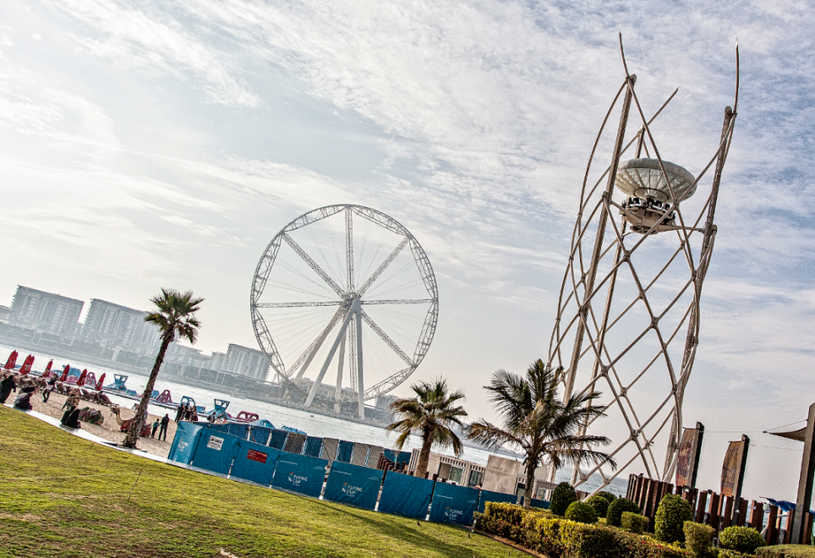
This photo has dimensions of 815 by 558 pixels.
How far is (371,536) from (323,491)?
17.6 feet

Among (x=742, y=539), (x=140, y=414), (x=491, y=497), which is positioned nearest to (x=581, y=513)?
(x=742, y=539)

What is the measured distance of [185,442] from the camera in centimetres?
1736

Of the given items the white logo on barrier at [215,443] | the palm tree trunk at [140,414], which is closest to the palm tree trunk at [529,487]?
the white logo on barrier at [215,443]

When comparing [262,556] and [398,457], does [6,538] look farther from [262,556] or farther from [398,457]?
[398,457]

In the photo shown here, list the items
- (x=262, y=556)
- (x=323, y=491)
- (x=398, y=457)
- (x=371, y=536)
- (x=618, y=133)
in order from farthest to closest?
1. (x=398, y=457)
2. (x=618, y=133)
3. (x=323, y=491)
4. (x=371, y=536)
5. (x=262, y=556)

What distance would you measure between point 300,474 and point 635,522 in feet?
28.8

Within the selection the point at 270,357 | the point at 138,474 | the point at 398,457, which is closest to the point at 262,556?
the point at 138,474

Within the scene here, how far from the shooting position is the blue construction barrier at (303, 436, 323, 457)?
2512 centimetres

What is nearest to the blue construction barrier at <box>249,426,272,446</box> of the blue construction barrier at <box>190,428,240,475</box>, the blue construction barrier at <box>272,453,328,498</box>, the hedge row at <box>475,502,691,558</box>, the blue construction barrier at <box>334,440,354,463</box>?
the blue construction barrier at <box>334,440,354,463</box>

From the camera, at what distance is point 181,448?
57.0ft

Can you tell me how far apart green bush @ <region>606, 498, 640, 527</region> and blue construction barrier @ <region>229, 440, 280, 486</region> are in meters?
8.75

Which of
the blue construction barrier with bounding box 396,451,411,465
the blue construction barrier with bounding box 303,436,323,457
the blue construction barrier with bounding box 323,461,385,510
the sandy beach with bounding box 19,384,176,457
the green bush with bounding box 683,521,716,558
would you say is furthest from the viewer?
the blue construction barrier with bounding box 396,451,411,465

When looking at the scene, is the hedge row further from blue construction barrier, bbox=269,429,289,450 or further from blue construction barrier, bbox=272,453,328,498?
blue construction barrier, bbox=269,429,289,450

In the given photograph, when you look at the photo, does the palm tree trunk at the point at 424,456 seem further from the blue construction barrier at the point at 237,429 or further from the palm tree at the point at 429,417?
the blue construction barrier at the point at 237,429
